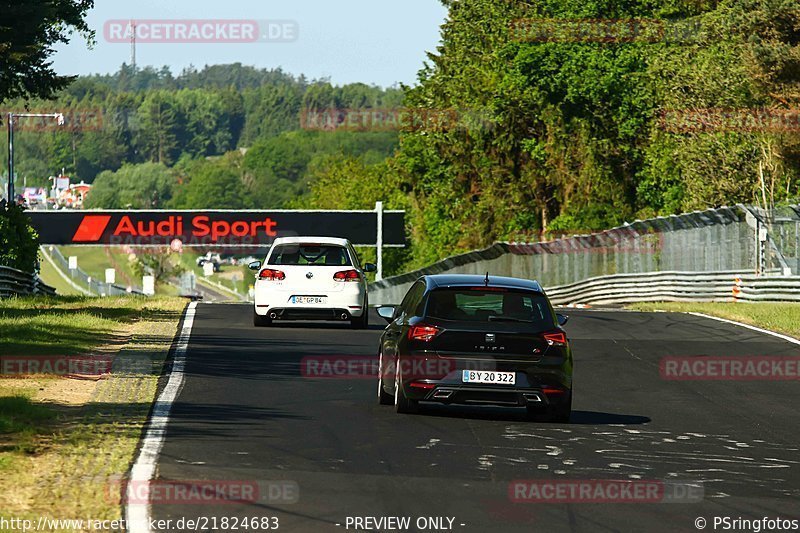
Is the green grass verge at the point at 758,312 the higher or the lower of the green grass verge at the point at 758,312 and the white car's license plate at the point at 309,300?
the lower

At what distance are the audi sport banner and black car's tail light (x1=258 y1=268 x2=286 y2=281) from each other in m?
51.5

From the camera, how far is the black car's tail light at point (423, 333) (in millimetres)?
14031

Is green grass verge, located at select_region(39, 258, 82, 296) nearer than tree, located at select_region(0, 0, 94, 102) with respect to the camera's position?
No

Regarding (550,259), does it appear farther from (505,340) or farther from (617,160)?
(505,340)

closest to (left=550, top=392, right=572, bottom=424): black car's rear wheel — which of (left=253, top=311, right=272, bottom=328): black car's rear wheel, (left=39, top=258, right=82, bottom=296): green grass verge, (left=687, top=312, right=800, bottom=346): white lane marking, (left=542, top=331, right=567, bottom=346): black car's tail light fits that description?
(left=542, top=331, right=567, bottom=346): black car's tail light

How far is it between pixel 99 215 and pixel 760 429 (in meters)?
65.9

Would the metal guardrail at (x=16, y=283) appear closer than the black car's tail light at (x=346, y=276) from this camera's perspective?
No

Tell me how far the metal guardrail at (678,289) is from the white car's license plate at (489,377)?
75.8ft

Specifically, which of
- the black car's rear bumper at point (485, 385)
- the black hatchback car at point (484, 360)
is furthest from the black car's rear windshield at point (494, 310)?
the black car's rear bumper at point (485, 385)

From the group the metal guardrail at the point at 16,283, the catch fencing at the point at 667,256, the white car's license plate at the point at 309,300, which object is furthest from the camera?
the catch fencing at the point at 667,256

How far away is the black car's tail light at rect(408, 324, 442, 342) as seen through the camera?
1403cm

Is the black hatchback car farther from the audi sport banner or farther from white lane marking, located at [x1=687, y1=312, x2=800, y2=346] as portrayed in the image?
the audi sport banner

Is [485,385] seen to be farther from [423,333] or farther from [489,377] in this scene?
[423,333]

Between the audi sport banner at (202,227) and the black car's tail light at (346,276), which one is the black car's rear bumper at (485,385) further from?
the audi sport banner at (202,227)
